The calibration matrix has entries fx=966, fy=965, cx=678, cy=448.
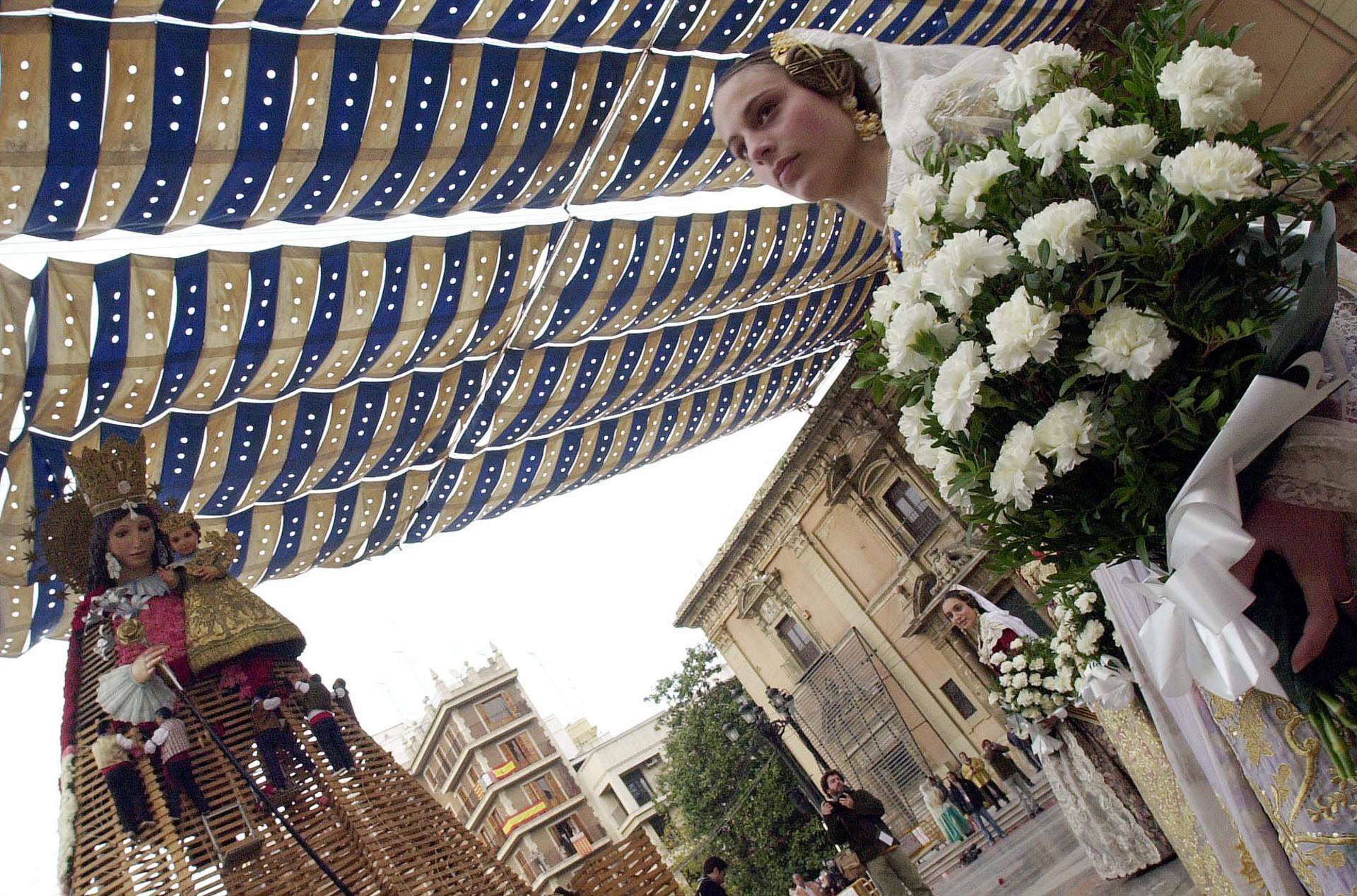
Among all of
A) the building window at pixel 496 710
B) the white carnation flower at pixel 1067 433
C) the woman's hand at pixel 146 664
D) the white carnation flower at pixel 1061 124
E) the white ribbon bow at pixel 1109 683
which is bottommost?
the white ribbon bow at pixel 1109 683

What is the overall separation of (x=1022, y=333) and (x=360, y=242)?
5.88 meters

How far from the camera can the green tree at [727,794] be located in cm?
2595

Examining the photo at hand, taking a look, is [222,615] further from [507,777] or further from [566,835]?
[566,835]

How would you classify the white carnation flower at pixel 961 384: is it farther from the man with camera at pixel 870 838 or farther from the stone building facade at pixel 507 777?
the stone building facade at pixel 507 777

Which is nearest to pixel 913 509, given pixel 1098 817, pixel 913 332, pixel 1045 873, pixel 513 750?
pixel 1045 873

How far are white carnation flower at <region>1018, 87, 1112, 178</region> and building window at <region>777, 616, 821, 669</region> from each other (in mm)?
23019

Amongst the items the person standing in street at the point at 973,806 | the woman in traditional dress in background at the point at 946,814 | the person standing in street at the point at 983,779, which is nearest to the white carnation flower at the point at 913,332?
the person standing in street at the point at 973,806

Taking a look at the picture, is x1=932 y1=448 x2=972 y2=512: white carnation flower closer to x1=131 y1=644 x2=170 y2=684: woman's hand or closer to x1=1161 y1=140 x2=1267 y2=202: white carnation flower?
x1=1161 y1=140 x2=1267 y2=202: white carnation flower

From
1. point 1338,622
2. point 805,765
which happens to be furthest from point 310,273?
point 805,765

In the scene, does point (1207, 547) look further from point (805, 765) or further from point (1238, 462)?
point (805, 765)

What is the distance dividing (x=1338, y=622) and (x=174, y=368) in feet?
21.2

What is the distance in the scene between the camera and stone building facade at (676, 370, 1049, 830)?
20.7 m

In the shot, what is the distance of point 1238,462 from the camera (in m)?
1.80

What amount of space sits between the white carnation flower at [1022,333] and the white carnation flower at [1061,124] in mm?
345
